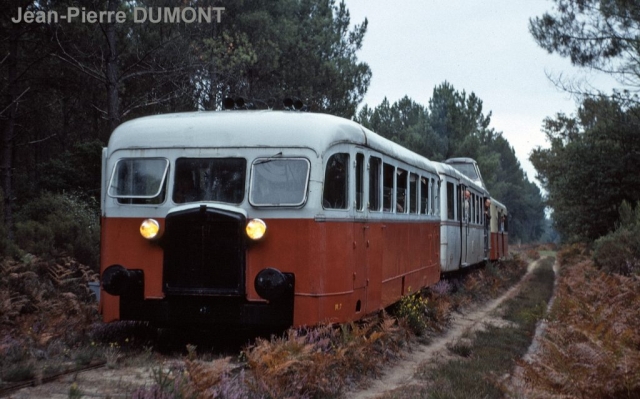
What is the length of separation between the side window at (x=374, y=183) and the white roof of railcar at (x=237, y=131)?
0.87m

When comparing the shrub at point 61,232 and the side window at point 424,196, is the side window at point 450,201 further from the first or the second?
the shrub at point 61,232

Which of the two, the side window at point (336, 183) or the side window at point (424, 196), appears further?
the side window at point (424, 196)

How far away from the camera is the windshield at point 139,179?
8945 millimetres

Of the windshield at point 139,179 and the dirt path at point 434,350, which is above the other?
the windshield at point 139,179

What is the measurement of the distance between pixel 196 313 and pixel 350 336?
1.75 metres

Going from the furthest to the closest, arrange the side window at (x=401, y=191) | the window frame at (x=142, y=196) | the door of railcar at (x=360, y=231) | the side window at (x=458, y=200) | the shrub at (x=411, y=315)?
1. the side window at (x=458, y=200)
2. the shrub at (x=411, y=315)
3. the side window at (x=401, y=191)
4. the door of railcar at (x=360, y=231)
5. the window frame at (x=142, y=196)

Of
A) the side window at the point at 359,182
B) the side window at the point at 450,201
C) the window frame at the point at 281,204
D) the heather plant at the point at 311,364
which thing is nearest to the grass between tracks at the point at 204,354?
the heather plant at the point at 311,364

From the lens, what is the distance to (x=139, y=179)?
905 centimetres

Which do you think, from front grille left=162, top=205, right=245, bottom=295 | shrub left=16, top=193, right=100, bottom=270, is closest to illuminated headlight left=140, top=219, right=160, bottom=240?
front grille left=162, top=205, right=245, bottom=295

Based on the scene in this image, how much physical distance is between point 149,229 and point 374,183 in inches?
124

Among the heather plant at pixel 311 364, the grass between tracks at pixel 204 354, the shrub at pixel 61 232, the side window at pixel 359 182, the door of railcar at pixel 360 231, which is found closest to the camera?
the grass between tracks at pixel 204 354

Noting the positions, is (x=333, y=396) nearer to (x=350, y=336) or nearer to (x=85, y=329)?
(x=350, y=336)

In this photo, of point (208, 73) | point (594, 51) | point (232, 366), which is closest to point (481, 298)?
point (594, 51)

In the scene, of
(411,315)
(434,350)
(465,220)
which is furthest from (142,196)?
(465,220)
